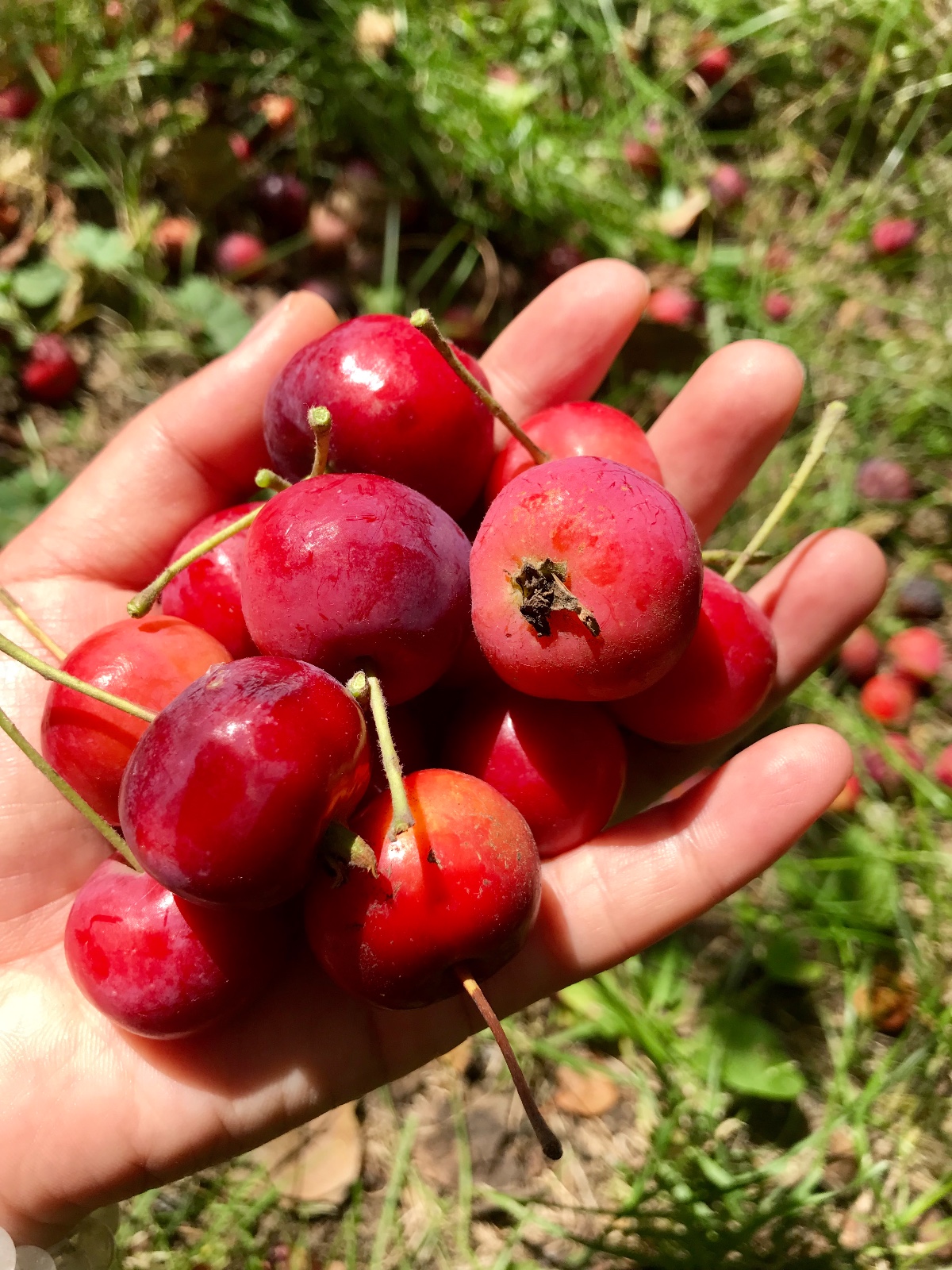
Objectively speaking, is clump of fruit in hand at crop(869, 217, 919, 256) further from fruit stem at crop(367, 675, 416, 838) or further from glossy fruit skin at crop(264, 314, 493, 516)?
fruit stem at crop(367, 675, 416, 838)

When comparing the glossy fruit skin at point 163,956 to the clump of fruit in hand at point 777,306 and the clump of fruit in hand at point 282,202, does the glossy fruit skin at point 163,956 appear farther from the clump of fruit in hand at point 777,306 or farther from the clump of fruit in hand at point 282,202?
the clump of fruit in hand at point 777,306

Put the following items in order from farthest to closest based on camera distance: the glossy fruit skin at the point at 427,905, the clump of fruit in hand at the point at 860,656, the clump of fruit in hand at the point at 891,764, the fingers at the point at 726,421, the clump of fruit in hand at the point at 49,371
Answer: the clump of fruit in hand at the point at 49,371
the clump of fruit in hand at the point at 860,656
the clump of fruit in hand at the point at 891,764
the fingers at the point at 726,421
the glossy fruit skin at the point at 427,905

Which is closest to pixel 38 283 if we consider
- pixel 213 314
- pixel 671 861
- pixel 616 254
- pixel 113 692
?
pixel 213 314

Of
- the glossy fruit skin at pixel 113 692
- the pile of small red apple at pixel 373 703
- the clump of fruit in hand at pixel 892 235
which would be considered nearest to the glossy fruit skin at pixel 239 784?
the pile of small red apple at pixel 373 703

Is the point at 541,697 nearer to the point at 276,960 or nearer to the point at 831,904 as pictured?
the point at 276,960

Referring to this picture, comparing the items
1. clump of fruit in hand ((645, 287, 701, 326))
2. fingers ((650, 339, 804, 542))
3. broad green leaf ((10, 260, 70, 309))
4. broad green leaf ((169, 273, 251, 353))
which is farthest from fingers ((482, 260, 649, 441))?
broad green leaf ((10, 260, 70, 309))
